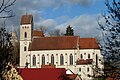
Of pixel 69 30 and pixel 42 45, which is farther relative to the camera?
pixel 69 30

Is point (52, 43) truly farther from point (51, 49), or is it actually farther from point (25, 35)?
point (25, 35)

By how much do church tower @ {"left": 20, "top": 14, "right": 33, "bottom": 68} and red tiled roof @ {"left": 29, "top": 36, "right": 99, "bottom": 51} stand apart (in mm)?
1687

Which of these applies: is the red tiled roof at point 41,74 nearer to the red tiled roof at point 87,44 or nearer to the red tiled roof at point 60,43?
the red tiled roof at point 87,44

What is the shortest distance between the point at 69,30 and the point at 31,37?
1449 centimetres

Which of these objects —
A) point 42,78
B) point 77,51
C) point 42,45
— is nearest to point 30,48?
point 42,45

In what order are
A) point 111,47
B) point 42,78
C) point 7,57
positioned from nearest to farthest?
1. point 111,47
2. point 7,57
3. point 42,78

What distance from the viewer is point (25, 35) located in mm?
104625

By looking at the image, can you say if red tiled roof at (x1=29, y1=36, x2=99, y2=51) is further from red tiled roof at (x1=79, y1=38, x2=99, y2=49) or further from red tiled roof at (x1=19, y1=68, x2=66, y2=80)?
red tiled roof at (x1=19, y1=68, x2=66, y2=80)

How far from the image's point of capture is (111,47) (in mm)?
10398

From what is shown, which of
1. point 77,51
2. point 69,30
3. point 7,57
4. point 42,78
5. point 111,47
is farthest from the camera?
point 69,30

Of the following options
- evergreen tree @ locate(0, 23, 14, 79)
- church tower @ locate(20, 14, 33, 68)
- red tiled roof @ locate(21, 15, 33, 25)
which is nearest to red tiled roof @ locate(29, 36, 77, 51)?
church tower @ locate(20, 14, 33, 68)

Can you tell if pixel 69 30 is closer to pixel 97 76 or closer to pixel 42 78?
A: pixel 42 78

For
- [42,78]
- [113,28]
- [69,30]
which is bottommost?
[42,78]

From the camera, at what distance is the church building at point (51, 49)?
327 feet
